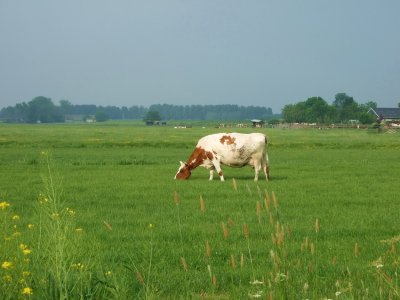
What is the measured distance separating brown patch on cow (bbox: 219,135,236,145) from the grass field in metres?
1.59

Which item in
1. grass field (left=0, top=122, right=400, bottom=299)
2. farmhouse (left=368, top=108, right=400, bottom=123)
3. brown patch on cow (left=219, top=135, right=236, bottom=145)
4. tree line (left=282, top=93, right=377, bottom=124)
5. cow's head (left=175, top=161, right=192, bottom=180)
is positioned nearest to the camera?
grass field (left=0, top=122, right=400, bottom=299)

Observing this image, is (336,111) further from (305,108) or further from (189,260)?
(189,260)

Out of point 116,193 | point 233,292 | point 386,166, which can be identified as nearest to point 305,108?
point 386,166

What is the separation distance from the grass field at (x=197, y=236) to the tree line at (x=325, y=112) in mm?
119131

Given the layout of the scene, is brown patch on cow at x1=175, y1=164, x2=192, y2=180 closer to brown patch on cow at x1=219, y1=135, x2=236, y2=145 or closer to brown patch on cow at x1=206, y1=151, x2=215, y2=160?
brown patch on cow at x1=206, y1=151, x2=215, y2=160

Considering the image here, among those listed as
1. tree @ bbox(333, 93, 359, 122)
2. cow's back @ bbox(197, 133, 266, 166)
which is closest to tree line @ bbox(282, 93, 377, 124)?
tree @ bbox(333, 93, 359, 122)

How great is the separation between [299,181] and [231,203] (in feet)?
Answer: 22.4

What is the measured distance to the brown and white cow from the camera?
24625 mm

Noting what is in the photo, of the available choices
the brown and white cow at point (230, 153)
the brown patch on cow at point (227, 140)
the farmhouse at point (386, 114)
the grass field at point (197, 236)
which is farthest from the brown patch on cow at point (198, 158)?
the farmhouse at point (386, 114)

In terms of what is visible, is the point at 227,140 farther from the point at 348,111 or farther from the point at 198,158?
the point at 348,111

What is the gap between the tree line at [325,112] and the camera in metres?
144

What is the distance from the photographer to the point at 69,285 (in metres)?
6.07

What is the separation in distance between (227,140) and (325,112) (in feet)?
415

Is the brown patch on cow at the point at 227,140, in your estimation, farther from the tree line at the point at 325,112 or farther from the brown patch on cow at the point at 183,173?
the tree line at the point at 325,112
